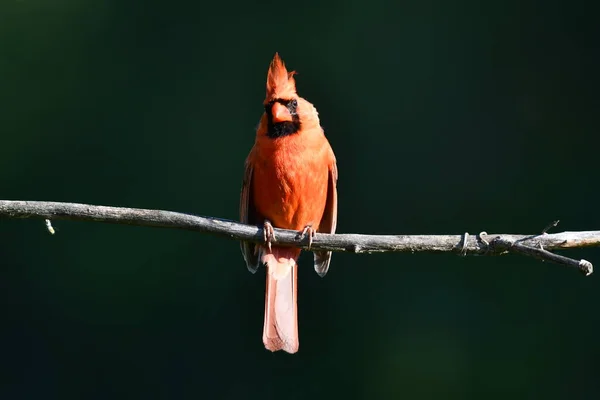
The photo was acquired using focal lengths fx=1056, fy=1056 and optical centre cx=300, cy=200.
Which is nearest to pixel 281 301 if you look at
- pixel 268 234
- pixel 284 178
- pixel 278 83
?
pixel 284 178

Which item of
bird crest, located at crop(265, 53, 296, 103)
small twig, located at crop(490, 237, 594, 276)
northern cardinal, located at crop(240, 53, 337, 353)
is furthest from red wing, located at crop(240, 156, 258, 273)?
small twig, located at crop(490, 237, 594, 276)

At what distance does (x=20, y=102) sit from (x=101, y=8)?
3.02 ft

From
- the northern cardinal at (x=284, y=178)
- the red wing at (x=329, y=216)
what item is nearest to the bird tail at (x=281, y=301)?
the northern cardinal at (x=284, y=178)

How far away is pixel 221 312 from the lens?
6754 millimetres

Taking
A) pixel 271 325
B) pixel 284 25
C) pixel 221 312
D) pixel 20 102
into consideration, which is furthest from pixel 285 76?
pixel 20 102

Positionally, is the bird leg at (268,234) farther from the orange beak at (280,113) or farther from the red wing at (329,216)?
the red wing at (329,216)

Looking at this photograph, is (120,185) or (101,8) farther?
(101,8)

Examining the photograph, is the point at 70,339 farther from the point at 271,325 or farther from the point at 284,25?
the point at 271,325

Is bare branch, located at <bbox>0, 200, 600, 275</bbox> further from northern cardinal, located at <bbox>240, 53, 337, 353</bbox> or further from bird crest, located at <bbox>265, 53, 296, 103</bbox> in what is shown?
bird crest, located at <bbox>265, 53, 296, 103</bbox>

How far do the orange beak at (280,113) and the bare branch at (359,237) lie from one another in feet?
2.26

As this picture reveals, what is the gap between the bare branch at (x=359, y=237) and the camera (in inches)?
131

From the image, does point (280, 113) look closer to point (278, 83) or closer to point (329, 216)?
point (278, 83)

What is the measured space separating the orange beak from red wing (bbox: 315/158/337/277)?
320mm

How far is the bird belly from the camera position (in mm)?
4051
